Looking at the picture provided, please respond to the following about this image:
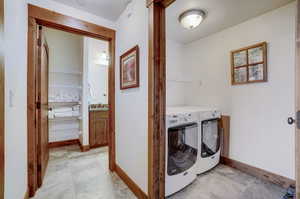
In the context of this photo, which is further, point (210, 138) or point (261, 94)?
point (210, 138)

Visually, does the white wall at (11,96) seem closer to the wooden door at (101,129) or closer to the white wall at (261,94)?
the wooden door at (101,129)

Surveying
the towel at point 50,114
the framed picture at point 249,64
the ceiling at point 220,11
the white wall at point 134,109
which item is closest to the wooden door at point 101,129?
the towel at point 50,114

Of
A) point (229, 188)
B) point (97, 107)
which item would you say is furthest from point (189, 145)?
point (97, 107)

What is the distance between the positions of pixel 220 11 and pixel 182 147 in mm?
1926

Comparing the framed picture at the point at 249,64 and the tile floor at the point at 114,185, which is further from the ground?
the framed picture at the point at 249,64

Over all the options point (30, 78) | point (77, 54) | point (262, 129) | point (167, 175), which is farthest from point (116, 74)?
point (262, 129)

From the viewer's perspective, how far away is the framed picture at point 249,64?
6.47ft

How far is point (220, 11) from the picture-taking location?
1.94 metres

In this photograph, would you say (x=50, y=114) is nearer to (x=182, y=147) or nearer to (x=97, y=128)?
(x=97, y=128)

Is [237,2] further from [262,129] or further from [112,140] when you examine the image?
[112,140]

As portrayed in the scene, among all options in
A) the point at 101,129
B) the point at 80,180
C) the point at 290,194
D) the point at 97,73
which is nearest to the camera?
the point at 290,194

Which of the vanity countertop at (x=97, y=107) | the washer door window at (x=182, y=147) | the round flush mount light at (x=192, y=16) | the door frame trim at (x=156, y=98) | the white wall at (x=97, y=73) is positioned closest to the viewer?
the door frame trim at (x=156, y=98)

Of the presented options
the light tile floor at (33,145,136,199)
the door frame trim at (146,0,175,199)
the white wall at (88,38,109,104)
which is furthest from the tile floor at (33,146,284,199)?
the white wall at (88,38,109,104)

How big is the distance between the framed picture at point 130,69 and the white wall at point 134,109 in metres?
0.07
